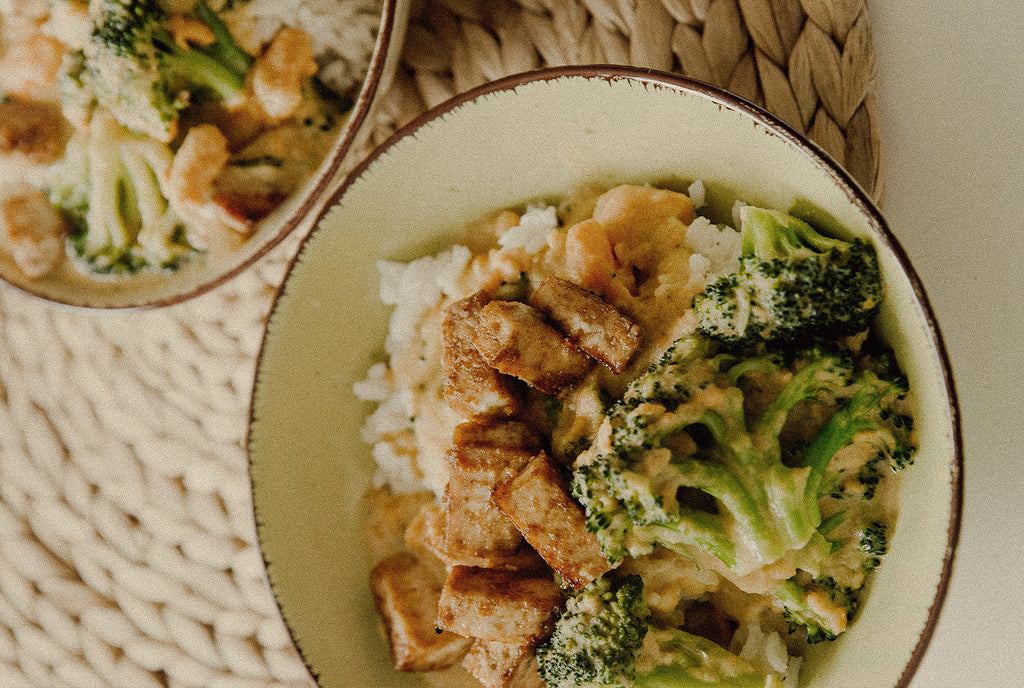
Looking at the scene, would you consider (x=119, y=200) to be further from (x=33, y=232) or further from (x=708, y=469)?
(x=708, y=469)

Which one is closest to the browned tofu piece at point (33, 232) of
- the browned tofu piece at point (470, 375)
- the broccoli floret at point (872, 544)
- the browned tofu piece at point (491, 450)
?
the browned tofu piece at point (470, 375)

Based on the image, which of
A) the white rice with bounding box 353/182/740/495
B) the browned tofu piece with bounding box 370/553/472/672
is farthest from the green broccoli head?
the white rice with bounding box 353/182/740/495

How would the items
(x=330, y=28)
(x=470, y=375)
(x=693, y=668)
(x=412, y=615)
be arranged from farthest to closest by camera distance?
(x=330, y=28) < (x=412, y=615) < (x=470, y=375) < (x=693, y=668)

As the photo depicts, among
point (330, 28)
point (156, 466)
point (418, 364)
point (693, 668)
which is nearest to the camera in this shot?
point (693, 668)

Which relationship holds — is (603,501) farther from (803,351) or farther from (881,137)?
(881,137)

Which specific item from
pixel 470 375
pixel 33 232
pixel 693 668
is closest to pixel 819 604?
pixel 693 668

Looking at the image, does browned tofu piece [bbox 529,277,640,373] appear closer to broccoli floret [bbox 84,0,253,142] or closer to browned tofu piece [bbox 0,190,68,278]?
broccoli floret [bbox 84,0,253,142]
